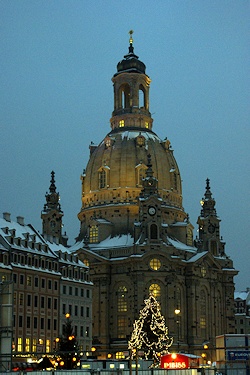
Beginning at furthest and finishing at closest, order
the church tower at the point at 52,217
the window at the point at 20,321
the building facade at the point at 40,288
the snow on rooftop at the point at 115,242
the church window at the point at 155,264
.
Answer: the church tower at the point at 52,217, the snow on rooftop at the point at 115,242, the church window at the point at 155,264, the window at the point at 20,321, the building facade at the point at 40,288

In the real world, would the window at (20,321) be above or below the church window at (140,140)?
below

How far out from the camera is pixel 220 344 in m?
53.9

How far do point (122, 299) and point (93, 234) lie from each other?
54.7ft

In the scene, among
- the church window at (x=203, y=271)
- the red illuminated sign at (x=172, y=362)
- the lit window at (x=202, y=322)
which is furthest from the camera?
the church window at (x=203, y=271)

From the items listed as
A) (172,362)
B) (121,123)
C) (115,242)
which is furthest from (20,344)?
(121,123)

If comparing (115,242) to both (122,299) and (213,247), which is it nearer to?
(122,299)

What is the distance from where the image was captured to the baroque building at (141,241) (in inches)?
5758

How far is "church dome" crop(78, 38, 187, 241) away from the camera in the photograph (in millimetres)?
159125

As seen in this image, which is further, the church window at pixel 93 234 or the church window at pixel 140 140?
the church window at pixel 140 140

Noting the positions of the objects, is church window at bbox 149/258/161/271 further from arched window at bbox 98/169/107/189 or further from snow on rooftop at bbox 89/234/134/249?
arched window at bbox 98/169/107/189

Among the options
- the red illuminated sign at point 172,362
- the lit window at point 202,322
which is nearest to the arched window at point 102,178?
the lit window at point 202,322

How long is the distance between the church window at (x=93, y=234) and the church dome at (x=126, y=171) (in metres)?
1.16

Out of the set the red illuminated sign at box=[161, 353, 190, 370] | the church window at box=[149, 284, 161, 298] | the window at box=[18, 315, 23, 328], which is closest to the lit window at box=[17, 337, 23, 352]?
the window at box=[18, 315, 23, 328]

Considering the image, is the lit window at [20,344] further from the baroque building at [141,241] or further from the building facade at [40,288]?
the baroque building at [141,241]
